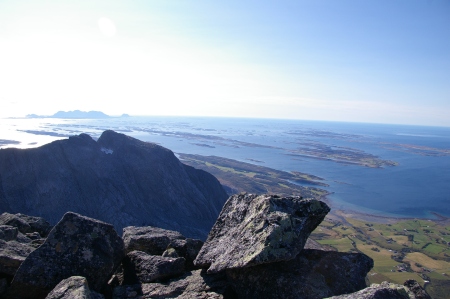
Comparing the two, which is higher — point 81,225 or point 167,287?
point 81,225

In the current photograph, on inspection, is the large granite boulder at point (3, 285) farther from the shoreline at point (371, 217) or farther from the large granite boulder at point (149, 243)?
the shoreline at point (371, 217)

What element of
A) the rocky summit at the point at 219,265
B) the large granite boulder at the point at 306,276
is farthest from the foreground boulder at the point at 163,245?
the large granite boulder at the point at 306,276

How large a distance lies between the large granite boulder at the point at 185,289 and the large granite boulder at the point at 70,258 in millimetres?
948

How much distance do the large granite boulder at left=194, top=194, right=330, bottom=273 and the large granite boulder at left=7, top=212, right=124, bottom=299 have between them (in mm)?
3150

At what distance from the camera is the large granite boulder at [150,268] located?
405 inches

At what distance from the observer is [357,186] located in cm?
14850

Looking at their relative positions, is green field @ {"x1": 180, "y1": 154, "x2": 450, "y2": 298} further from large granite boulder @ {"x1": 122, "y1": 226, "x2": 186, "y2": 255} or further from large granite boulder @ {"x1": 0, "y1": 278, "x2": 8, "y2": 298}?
large granite boulder @ {"x1": 0, "y1": 278, "x2": 8, "y2": 298}

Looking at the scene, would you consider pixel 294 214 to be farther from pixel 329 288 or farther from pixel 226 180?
pixel 226 180

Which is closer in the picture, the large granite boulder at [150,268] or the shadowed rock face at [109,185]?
the large granite boulder at [150,268]

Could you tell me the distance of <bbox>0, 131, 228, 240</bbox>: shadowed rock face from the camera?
51719 mm

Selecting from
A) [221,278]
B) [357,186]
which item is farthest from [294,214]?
[357,186]

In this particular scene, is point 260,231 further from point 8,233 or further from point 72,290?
point 8,233

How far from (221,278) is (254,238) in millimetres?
2210

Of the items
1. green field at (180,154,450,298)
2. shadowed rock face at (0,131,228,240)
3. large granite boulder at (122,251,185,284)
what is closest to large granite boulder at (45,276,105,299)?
large granite boulder at (122,251,185,284)
